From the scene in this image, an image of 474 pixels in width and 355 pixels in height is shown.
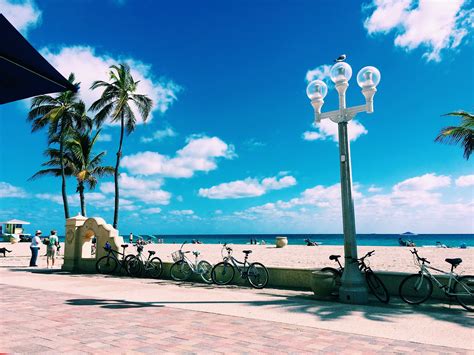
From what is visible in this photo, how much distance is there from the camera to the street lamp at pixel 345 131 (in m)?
7.88

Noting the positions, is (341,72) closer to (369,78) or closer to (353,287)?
(369,78)

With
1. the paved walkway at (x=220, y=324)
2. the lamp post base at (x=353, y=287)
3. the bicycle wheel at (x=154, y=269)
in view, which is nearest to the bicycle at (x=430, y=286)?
the paved walkway at (x=220, y=324)

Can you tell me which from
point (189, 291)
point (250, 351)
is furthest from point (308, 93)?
point (250, 351)

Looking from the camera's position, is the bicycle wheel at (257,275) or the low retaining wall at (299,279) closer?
the low retaining wall at (299,279)

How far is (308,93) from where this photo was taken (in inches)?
363

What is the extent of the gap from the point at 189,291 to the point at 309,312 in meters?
3.75

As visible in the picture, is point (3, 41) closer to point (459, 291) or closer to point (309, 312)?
point (309, 312)

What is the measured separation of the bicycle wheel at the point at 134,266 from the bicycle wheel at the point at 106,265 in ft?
2.87

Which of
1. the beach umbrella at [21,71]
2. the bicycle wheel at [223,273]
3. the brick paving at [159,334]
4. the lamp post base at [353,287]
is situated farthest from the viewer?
the bicycle wheel at [223,273]

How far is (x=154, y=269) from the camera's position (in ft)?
42.1

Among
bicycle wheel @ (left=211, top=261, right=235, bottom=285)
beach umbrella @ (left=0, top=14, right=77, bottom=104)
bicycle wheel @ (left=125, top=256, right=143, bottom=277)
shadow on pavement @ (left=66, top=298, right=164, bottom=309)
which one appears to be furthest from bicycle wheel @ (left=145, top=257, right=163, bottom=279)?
beach umbrella @ (left=0, top=14, right=77, bottom=104)

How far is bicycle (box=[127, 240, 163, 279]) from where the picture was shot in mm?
12750

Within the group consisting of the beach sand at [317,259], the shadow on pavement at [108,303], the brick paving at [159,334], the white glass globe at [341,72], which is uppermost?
the white glass globe at [341,72]

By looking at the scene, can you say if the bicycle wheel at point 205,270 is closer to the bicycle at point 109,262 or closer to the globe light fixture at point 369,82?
the bicycle at point 109,262
